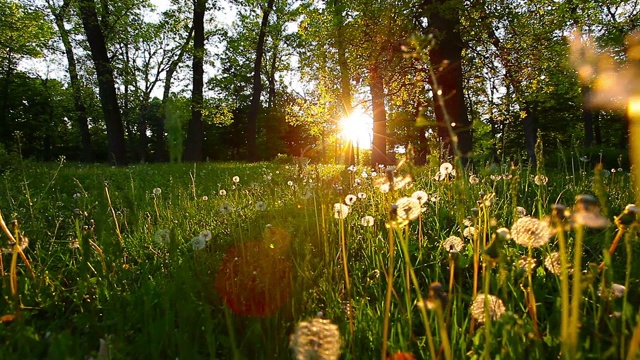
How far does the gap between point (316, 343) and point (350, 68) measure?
10439 millimetres

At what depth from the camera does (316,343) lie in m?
0.68

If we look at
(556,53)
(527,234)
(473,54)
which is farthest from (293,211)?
(556,53)

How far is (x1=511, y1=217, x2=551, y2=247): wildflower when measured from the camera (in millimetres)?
1091

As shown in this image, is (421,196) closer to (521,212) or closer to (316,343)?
(521,212)

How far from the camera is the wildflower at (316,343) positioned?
0.66 m

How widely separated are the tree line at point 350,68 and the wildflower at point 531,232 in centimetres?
34

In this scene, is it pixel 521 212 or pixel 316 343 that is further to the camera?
pixel 521 212

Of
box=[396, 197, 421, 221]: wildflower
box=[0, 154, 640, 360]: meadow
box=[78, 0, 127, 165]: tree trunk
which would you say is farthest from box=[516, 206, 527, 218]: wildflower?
box=[78, 0, 127, 165]: tree trunk

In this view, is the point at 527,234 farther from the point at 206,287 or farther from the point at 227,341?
the point at 206,287

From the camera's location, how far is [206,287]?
197 cm

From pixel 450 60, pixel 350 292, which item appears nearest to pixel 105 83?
pixel 450 60

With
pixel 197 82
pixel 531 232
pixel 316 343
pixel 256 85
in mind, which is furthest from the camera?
pixel 256 85

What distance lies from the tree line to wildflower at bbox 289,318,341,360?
0.50 meters

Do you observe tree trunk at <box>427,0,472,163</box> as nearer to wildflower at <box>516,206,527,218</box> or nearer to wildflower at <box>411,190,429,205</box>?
wildflower at <box>516,206,527,218</box>
